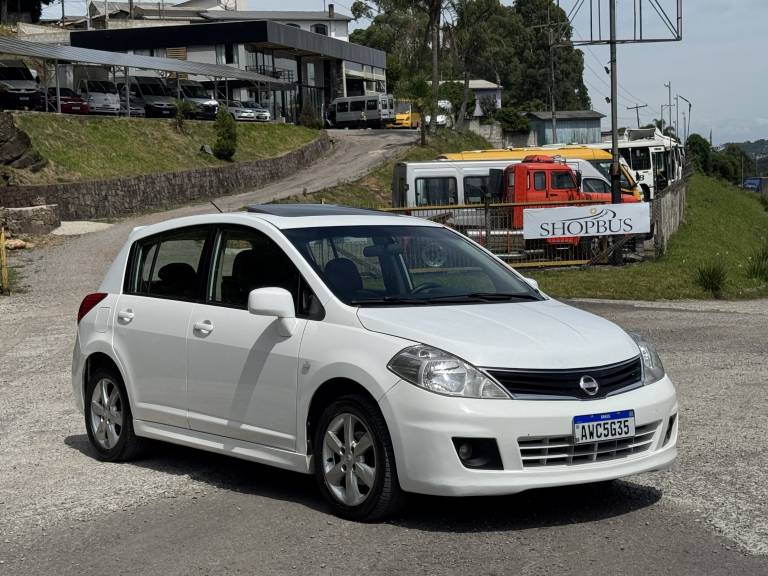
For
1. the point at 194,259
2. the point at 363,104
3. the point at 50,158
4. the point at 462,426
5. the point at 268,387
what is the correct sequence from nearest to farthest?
1. the point at 462,426
2. the point at 268,387
3. the point at 194,259
4. the point at 50,158
5. the point at 363,104

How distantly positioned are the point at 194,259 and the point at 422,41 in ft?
247

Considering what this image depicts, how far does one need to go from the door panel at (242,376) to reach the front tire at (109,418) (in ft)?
2.77

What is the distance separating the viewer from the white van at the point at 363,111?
3162 inches

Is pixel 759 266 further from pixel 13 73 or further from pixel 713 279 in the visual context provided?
pixel 13 73

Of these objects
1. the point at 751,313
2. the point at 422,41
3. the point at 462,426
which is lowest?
Answer: the point at 751,313

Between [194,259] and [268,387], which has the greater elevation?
[194,259]

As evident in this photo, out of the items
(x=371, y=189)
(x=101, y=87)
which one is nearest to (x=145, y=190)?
(x=371, y=189)

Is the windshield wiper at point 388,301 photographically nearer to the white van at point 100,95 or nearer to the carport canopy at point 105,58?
the carport canopy at point 105,58

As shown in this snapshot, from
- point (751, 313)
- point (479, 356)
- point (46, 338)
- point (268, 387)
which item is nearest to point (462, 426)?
point (479, 356)

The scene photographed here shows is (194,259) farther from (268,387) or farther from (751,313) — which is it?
(751,313)

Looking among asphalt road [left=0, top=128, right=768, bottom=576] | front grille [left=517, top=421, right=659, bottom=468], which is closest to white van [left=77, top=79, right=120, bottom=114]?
asphalt road [left=0, top=128, right=768, bottom=576]

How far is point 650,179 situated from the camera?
1815 inches

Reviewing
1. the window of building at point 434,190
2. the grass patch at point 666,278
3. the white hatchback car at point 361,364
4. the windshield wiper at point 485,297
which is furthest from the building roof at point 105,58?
the windshield wiper at point 485,297

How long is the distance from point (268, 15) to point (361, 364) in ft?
379
